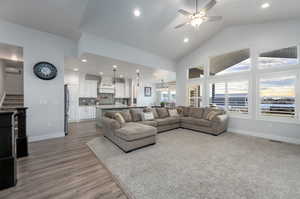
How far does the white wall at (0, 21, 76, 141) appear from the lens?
11.4 ft

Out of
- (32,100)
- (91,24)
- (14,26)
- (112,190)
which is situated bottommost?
(112,190)

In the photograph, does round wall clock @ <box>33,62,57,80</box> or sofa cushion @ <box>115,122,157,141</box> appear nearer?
sofa cushion @ <box>115,122,157,141</box>

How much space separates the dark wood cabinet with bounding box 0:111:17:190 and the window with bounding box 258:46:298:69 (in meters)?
6.64

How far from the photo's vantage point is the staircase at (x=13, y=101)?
4.60m

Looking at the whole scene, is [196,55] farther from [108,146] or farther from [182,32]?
[108,146]

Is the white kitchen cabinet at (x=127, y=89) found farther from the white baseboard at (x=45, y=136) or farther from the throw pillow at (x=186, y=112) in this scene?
the white baseboard at (x=45, y=136)

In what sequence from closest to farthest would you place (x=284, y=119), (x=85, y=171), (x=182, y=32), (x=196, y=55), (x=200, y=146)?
1. (x=85, y=171)
2. (x=200, y=146)
3. (x=284, y=119)
4. (x=182, y=32)
5. (x=196, y=55)

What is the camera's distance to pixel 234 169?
7.29 feet

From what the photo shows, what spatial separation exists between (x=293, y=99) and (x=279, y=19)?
258cm

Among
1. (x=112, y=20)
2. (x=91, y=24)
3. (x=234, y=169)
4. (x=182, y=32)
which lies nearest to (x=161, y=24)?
(x=182, y=32)

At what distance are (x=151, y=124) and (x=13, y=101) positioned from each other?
557 cm

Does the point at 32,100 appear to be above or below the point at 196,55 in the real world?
below

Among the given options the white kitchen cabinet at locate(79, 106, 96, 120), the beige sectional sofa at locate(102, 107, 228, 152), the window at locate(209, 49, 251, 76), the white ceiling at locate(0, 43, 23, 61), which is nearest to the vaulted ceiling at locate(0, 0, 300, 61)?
the white ceiling at locate(0, 43, 23, 61)

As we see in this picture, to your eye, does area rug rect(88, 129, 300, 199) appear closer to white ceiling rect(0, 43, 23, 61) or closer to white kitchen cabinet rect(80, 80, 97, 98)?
white ceiling rect(0, 43, 23, 61)
